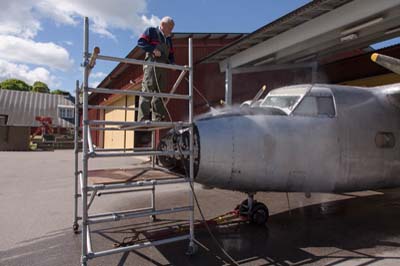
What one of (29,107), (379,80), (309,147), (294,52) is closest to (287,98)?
(309,147)

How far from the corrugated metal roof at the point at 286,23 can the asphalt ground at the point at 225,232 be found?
17.6 ft

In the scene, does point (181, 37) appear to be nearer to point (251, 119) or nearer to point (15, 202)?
point (15, 202)

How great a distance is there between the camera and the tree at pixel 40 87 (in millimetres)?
83381

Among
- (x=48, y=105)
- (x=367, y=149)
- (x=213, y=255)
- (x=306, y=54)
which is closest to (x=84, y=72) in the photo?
(x=213, y=255)

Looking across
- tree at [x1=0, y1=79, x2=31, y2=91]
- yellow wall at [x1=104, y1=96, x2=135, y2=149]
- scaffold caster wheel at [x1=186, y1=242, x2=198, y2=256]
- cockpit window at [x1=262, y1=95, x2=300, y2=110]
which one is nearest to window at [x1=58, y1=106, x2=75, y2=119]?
yellow wall at [x1=104, y1=96, x2=135, y2=149]

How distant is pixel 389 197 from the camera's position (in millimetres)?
10164

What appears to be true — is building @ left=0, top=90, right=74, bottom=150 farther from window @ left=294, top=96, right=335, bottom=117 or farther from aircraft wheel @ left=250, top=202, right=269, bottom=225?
window @ left=294, top=96, right=335, bottom=117

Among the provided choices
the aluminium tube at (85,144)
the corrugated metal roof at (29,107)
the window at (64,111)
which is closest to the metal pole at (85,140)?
the aluminium tube at (85,144)

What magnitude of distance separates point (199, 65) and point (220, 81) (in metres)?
1.49

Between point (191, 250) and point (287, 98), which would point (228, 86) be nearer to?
point (287, 98)

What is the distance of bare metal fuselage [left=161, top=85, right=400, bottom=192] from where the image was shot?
5324mm

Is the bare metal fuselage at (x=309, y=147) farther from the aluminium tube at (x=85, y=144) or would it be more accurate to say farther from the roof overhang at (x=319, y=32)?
the roof overhang at (x=319, y=32)

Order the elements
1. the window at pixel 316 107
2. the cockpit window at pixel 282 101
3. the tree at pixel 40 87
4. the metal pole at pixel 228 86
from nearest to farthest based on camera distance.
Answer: the window at pixel 316 107
the cockpit window at pixel 282 101
the metal pole at pixel 228 86
the tree at pixel 40 87

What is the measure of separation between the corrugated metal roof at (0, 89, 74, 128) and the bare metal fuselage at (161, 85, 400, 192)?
4522 cm
